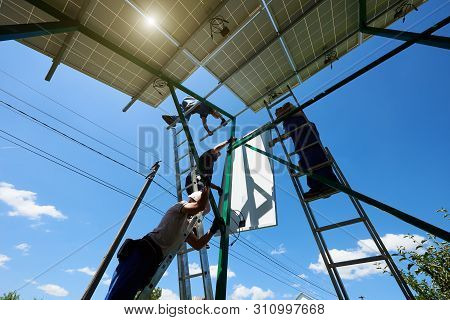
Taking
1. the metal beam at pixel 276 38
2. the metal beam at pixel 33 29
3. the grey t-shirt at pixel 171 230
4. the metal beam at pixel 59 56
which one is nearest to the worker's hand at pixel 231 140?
the metal beam at pixel 276 38

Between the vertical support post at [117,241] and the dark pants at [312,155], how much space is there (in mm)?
6728

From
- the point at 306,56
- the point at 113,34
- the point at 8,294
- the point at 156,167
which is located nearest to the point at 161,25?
the point at 113,34

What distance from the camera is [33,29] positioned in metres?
3.17

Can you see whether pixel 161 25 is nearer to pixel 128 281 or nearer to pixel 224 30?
pixel 224 30

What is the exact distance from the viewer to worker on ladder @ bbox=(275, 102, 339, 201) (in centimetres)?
441

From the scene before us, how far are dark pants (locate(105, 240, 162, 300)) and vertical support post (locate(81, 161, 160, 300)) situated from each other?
606 centimetres

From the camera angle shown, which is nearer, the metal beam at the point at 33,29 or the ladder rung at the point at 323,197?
the metal beam at the point at 33,29

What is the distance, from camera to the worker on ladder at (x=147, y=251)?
2.47 metres

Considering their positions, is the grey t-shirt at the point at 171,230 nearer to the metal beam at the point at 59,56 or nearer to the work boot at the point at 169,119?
the metal beam at the point at 59,56

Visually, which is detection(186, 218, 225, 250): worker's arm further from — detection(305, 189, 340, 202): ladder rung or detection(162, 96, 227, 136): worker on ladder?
detection(162, 96, 227, 136): worker on ladder

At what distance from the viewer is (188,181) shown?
622 cm

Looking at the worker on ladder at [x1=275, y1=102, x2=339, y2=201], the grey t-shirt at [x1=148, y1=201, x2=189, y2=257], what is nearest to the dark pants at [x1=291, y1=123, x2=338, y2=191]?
the worker on ladder at [x1=275, y1=102, x2=339, y2=201]

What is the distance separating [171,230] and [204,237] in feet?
3.19

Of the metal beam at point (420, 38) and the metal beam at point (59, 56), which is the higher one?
the metal beam at point (59, 56)
